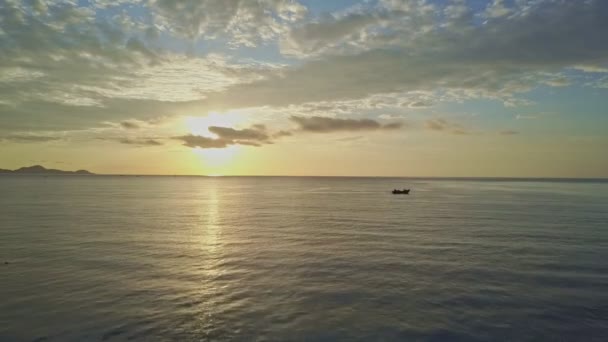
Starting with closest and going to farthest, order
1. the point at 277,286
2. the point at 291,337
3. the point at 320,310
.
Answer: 1. the point at 291,337
2. the point at 320,310
3. the point at 277,286

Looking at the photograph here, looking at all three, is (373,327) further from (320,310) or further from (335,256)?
(335,256)

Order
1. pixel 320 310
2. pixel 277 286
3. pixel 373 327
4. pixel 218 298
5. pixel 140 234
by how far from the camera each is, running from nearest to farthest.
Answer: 1. pixel 373 327
2. pixel 320 310
3. pixel 218 298
4. pixel 277 286
5. pixel 140 234

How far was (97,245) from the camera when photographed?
30.0 metres

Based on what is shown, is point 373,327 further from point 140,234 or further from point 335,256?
point 140,234

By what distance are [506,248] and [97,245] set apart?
119 feet

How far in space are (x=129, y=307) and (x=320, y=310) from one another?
9.09 metres

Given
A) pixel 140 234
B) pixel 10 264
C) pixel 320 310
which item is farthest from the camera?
pixel 140 234

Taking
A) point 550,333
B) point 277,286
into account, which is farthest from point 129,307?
point 550,333

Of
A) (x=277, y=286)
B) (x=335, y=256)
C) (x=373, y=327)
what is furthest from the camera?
(x=335, y=256)

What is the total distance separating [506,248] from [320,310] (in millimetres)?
21343

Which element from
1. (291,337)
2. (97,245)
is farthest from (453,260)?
(97,245)

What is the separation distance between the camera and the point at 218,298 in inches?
676

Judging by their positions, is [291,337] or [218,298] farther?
[218,298]

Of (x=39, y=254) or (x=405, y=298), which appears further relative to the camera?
(x=39, y=254)
